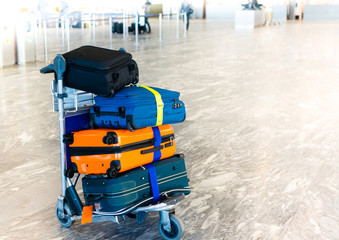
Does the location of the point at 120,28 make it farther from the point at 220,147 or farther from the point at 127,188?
the point at 127,188

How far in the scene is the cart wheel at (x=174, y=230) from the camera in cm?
246

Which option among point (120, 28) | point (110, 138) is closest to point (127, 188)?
point (110, 138)

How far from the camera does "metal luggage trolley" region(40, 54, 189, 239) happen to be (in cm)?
242

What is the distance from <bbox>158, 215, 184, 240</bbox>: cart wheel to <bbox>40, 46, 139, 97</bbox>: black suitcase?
735mm

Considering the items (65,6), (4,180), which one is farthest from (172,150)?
(65,6)

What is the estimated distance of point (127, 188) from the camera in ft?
7.97

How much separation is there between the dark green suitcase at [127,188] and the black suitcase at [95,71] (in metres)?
0.44

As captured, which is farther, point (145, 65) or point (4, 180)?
point (145, 65)

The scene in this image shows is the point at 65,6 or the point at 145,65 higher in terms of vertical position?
the point at 65,6

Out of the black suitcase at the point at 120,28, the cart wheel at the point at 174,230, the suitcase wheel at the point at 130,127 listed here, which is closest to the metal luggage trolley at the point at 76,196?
the cart wheel at the point at 174,230

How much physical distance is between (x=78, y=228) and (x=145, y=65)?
7018mm

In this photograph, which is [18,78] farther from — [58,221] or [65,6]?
[65,6]

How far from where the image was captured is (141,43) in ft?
46.8

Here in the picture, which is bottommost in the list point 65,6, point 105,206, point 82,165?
point 105,206
